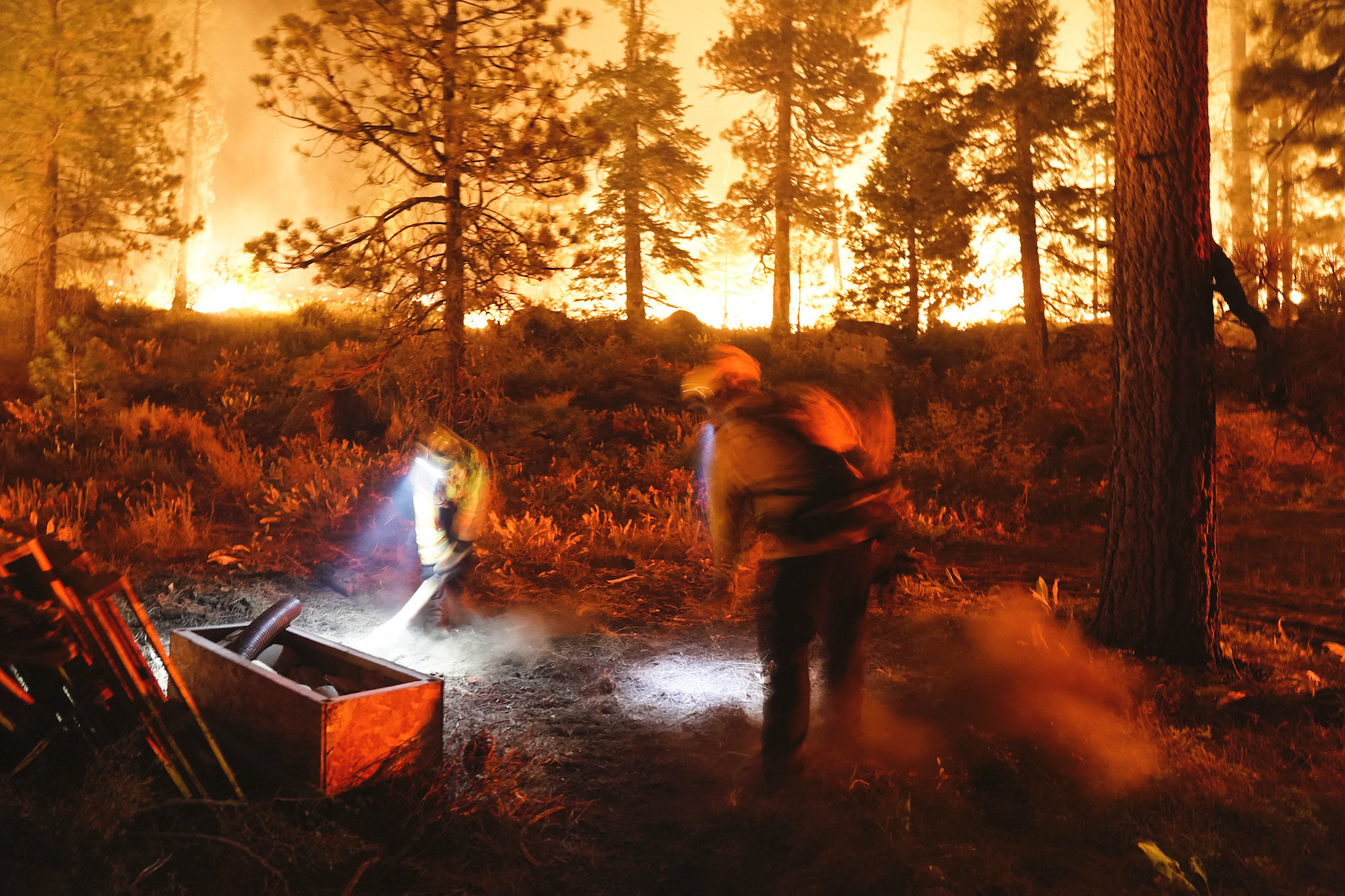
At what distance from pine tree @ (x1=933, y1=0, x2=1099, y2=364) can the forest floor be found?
41.5 feet

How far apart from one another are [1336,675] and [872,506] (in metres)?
3.65

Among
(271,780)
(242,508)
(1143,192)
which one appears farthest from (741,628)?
(242,508)

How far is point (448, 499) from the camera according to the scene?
5.99 metres

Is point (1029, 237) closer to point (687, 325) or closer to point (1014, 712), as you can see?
point (687, 325)

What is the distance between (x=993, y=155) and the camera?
1819cm

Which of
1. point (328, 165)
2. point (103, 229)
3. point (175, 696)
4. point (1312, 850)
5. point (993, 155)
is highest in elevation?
point (328, 165)

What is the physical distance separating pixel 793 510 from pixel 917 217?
17.3m

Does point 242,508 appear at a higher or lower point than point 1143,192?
lower

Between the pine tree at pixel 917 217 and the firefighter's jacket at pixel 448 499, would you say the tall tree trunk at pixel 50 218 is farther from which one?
the pine tree at pixel 917 217

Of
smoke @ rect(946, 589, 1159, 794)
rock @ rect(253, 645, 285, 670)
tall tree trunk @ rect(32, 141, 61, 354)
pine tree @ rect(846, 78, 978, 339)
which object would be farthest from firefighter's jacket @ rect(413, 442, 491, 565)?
pine tree @ rect(846, 78, 978, 339)

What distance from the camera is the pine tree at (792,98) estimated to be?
22781 mm

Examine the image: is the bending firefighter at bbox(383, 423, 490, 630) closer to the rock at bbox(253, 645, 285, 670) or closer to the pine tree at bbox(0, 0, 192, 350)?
the rock at bbox(253, 645, 285, 670)

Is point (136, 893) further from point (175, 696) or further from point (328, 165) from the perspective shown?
point (328, 165)

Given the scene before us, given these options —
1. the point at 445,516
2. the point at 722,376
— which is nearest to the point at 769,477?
the point at 722,376
